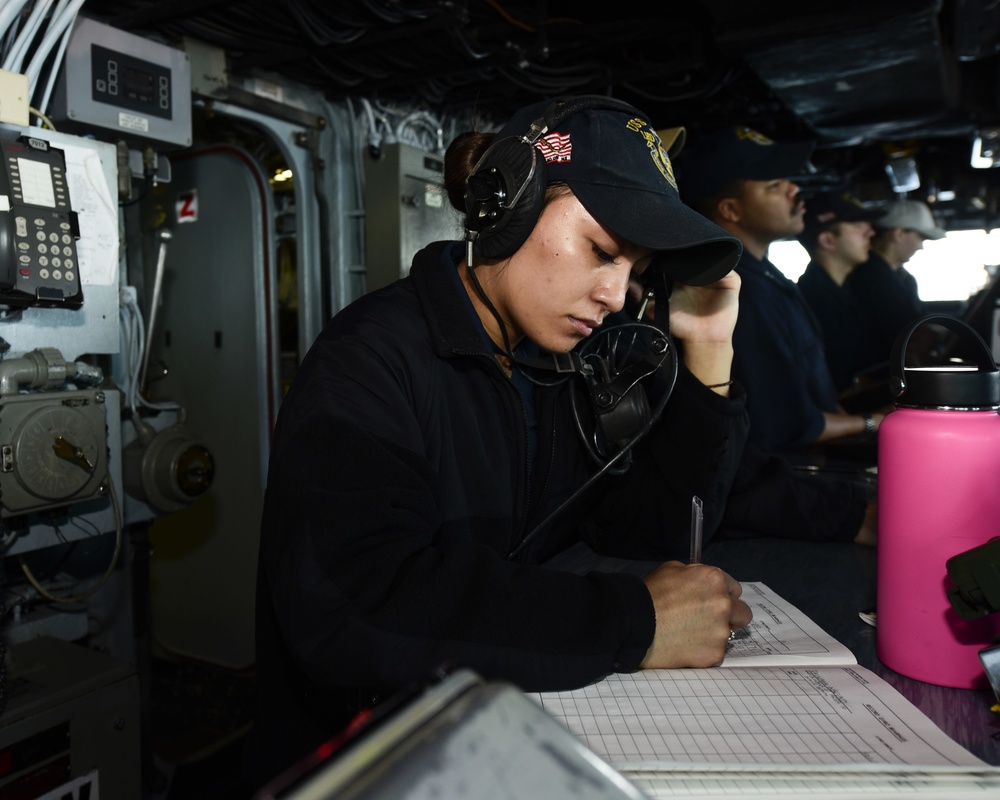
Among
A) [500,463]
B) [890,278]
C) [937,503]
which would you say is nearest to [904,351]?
[937,503]

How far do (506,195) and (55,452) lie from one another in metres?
1.22

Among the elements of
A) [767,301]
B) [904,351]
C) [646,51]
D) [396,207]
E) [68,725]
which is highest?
[646,51]

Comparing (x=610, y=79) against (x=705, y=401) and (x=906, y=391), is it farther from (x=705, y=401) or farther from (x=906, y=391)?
(x=906, y=391)

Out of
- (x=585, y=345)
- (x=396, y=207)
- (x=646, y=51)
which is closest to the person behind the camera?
(x=585, y=345)

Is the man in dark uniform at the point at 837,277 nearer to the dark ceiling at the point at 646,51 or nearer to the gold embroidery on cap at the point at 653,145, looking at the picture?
the dark ceiling at the point at 646,51

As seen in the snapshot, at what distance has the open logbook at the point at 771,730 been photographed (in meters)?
0.55

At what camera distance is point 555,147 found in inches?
40.8

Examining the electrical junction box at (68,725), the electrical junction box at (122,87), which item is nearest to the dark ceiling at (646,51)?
the electrical junction box at (122,87)

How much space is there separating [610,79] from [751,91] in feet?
3.34

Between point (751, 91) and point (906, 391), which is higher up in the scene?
point (751, 91)

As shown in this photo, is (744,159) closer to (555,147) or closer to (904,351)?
(555,147)

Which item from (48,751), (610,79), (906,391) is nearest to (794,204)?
(610,79)

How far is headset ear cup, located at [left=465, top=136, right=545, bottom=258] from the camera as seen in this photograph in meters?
1.02

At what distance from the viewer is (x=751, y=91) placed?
11.3 ft
